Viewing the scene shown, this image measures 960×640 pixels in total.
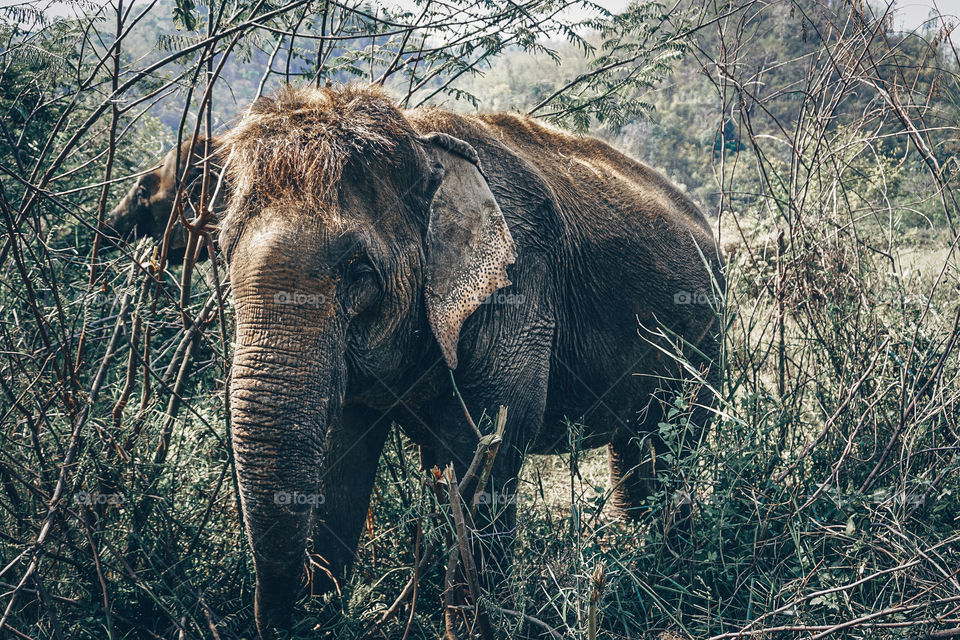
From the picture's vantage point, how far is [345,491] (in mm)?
3975

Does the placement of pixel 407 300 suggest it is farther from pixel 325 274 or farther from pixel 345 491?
pixel 345 491

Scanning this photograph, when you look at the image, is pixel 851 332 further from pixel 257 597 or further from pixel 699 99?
pixel 699 99

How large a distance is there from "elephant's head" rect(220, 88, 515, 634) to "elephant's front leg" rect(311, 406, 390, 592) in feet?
0.16

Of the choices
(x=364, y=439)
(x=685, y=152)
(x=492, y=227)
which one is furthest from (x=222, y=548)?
(x=685, y=152)

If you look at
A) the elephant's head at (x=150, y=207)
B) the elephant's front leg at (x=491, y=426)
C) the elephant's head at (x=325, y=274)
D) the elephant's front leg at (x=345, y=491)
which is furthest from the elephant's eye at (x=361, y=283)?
the elephant's head at (x=150, y=207)

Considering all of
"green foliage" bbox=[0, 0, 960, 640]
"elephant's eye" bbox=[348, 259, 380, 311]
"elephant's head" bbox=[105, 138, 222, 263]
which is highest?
"elephant's head" bbox=[105, 138, 222, 263]

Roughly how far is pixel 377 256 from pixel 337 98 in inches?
29.9

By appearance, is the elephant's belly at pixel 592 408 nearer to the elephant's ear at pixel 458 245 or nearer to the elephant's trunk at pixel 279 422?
the elephant's ear at pixel 458 245

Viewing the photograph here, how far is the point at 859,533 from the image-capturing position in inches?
134

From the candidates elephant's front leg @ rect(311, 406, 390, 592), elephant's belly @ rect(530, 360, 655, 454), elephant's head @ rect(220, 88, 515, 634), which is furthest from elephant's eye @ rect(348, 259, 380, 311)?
elephant's belly @ rect(530, 360, 655, 454)

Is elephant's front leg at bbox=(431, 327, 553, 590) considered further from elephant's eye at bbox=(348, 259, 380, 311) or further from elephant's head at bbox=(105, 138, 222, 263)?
elephant's head at bbox=(105, 138, 222, 263)

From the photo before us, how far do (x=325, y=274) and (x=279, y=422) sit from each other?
1.99 feet

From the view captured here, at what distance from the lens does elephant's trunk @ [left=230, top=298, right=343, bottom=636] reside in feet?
9.11

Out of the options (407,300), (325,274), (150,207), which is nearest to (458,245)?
(407,300)
